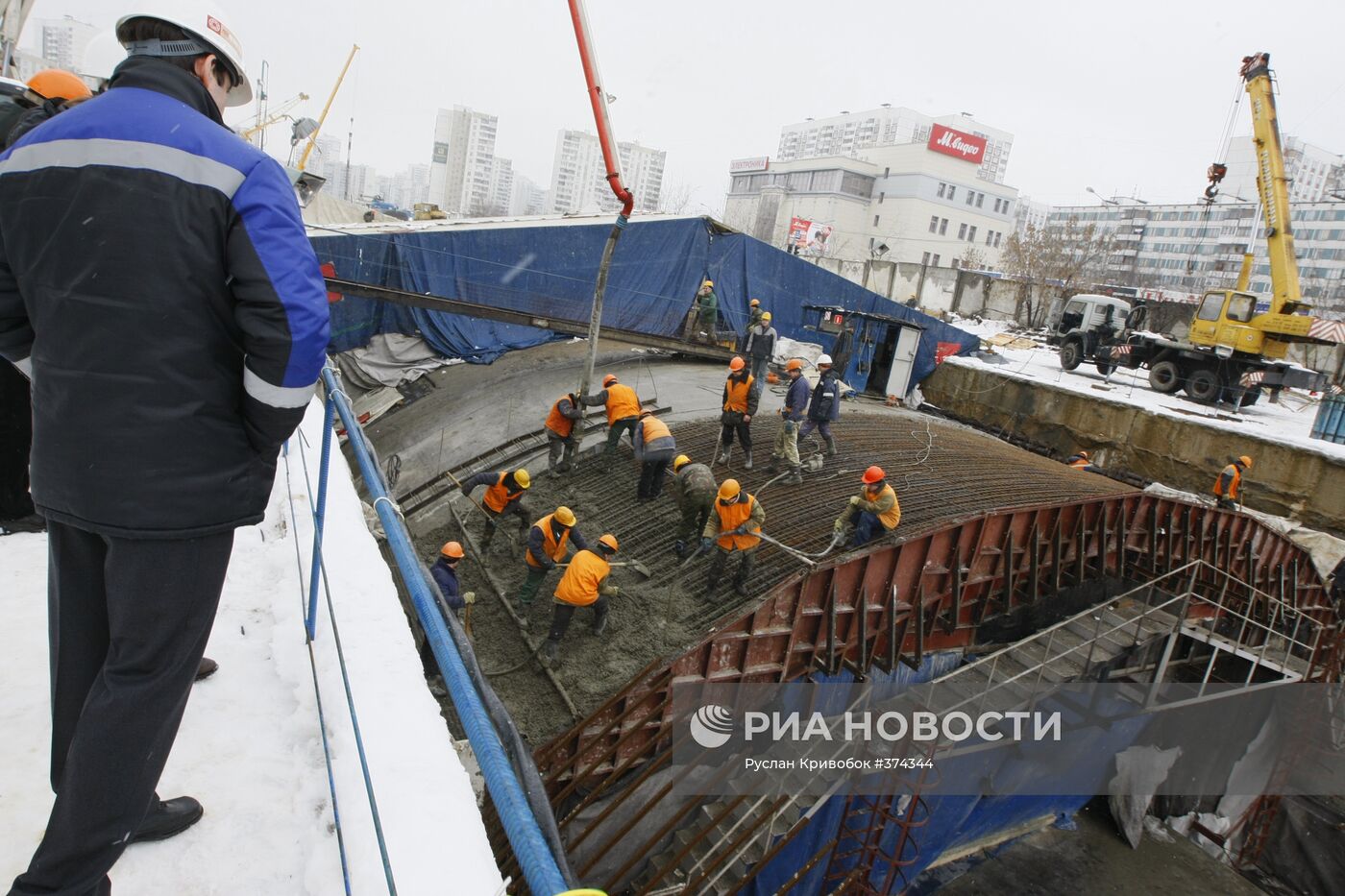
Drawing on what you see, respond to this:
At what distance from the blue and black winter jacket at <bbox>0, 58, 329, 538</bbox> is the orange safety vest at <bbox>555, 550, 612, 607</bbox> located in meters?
6.61

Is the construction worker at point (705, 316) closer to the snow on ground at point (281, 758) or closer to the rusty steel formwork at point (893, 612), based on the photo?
the rusty steel formwork at point (893, 612)

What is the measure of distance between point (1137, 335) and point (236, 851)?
86.2 ft

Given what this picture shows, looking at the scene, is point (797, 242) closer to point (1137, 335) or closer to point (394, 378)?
point (1137, 335)

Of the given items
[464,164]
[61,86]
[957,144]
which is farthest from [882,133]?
[61,86]

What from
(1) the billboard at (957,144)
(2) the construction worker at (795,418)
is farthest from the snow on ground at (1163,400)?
(1) the billboard at (957,144)

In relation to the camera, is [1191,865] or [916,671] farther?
[1191,865]

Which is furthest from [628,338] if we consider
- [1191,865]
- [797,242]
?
[797,242]

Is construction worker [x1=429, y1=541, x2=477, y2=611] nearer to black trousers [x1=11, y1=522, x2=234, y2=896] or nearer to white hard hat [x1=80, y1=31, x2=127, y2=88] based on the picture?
white hard hat [x1=80, y1=31, x2=127, y2=88]

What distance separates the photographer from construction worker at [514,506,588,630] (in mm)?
8688

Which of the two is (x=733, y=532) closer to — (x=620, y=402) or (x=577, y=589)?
(x=577, y=589)

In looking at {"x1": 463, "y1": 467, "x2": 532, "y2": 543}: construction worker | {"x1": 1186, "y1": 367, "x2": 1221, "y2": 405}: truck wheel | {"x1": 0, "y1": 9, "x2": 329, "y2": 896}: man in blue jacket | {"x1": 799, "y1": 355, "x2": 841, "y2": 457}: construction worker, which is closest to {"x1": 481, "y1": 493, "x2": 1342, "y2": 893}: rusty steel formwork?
{"x1": 799, "y1": 355, "x2": 841, "y2": 457}: construction worker

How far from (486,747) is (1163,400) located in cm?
2465

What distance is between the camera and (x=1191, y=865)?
42.9 ft

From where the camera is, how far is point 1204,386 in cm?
2103
